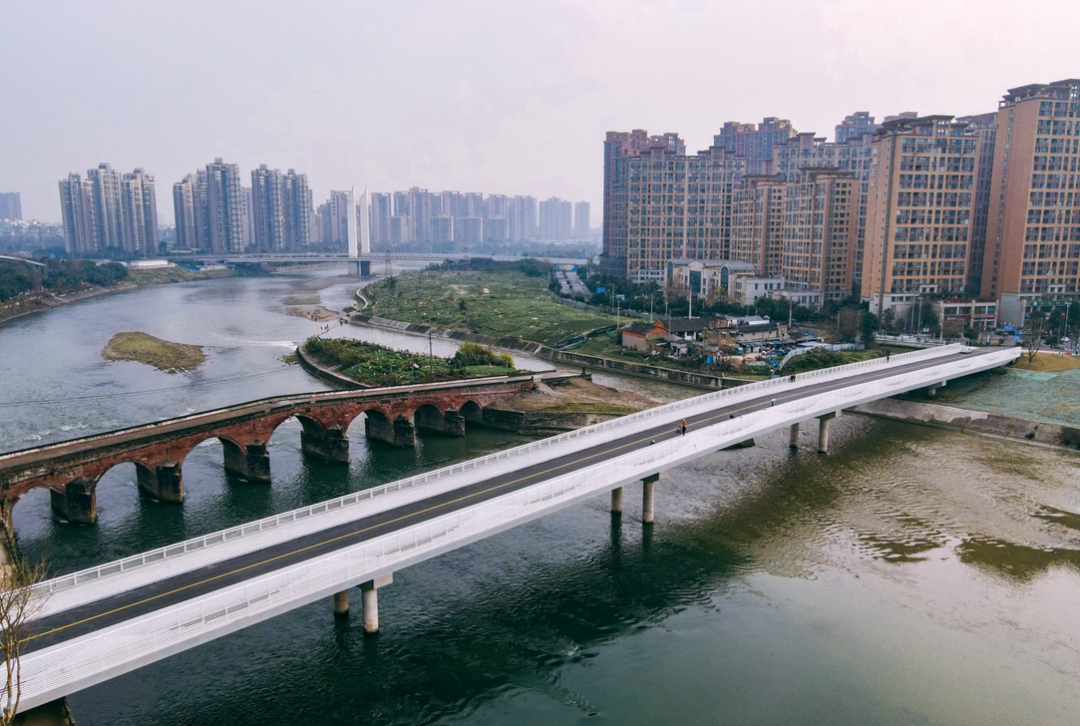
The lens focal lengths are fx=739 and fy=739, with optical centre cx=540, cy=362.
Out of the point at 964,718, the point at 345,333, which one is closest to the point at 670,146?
the point at 345,333

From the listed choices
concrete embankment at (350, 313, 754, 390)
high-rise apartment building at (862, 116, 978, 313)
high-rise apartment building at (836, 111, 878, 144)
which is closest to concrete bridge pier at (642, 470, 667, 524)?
concrete embankment at (350, 313, 754, 390)

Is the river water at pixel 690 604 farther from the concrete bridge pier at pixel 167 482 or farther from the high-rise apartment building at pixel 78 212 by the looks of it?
the high-rise apartment building at pixel 78 212

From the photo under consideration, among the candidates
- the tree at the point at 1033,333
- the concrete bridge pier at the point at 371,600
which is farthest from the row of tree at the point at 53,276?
the tree at the point at 1033,333

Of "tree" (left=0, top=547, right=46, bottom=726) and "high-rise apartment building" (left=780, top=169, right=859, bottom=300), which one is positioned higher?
"high-rise apartment building" (left=780, top=169, right=859, bottom=300)

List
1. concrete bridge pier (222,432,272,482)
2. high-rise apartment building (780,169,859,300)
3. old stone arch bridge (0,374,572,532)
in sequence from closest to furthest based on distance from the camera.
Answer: old stone arch bridge (0,374,572,532) → concrete bridge pier (222,432,272,482) → high-rise apartment building (780,169,859,300)

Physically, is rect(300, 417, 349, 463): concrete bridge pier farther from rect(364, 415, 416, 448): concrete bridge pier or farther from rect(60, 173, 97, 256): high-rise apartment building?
rect(60, 173, 97, 256): high-rise apartment building

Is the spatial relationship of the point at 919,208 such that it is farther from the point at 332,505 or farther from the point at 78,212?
the point at 78,212

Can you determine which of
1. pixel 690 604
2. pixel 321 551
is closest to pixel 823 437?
pixel 690 604
